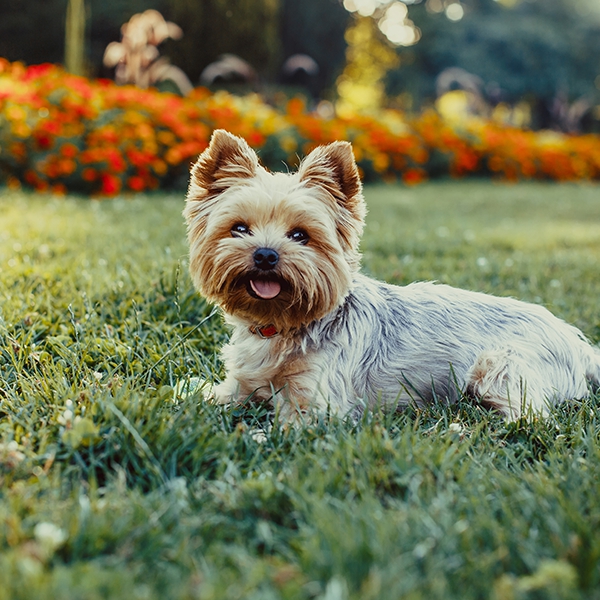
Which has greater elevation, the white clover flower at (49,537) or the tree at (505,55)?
the tree at (505,55)

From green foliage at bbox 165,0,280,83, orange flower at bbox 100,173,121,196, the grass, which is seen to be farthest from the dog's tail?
green foliage at bbox 165,0,280,83

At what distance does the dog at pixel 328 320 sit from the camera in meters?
3.10

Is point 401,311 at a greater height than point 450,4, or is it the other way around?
point 450,4

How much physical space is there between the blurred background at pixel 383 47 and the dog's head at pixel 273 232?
17.5 metres

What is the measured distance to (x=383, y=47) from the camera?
3784 centimetres

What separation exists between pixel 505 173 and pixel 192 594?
17.4 metres

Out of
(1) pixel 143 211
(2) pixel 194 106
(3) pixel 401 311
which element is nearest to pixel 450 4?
(2) pixel 194 106

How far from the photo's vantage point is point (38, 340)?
148 inches

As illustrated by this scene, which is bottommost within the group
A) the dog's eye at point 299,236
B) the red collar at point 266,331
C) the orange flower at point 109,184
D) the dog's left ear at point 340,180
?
the red collar at point 266,331

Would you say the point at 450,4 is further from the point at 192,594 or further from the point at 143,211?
the point at 192,594

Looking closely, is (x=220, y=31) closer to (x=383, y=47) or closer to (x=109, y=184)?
(x=109, y=184)

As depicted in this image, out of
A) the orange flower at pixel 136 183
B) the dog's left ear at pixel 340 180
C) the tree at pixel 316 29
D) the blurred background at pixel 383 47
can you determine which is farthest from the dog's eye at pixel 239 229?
the tree at pixel 316 29

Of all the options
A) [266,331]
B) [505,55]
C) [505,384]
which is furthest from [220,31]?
[505,384]

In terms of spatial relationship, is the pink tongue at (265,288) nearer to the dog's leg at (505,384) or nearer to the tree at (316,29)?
the dog's leg at (505,384)
